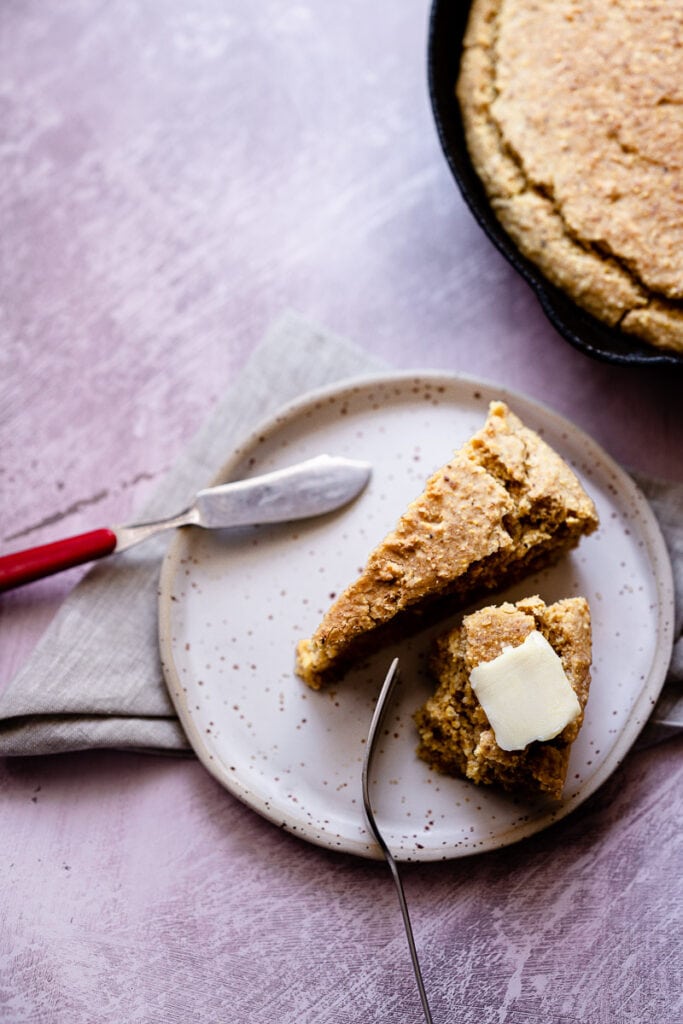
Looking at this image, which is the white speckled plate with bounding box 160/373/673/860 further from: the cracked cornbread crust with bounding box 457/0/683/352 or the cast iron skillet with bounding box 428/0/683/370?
the cracked cornbread crust with bounding box 457/0/683/352

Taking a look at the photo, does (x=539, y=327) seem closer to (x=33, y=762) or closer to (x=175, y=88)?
(x=175, y=88)

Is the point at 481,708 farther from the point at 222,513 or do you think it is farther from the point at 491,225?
the point at 491,225

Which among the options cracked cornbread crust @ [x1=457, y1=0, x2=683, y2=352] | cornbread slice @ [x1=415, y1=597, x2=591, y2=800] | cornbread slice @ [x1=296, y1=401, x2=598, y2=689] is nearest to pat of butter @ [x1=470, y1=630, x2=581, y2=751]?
cornbread slice @ [x1=415, y1=597, x2=591, y2=800]

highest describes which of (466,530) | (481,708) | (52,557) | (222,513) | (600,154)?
(600,154)

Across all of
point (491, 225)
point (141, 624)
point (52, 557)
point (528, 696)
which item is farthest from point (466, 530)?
point (52, 557)

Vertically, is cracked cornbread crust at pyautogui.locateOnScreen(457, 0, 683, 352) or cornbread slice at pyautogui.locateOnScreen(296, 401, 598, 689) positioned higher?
cracked cornbread crust at pyautogui.locateOnScreen(457, 0, 683, 352)

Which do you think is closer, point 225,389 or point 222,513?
point 222,513

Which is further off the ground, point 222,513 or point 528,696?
point 222,513

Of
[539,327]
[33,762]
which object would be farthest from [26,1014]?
[539,327]
